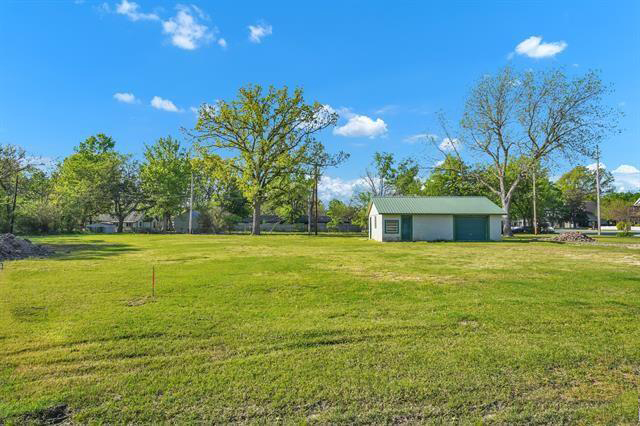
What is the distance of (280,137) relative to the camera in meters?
40.3

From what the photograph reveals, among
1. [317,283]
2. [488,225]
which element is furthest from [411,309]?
[488,225]

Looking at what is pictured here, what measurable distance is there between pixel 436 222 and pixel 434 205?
1661 millimetres

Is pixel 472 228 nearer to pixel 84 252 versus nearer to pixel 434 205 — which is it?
pixel 434 205

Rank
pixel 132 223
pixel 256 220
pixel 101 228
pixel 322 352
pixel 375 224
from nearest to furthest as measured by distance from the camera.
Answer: pixel 322 352 < pixel 375 224 < pixel 256 220 < pixel 101 228 < pixel 132 223

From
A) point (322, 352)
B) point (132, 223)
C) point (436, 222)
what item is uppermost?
point (436, 222)

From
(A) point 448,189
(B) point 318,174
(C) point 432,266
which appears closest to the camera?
(C) point 432,266

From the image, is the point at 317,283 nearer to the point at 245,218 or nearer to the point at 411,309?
the point at 411,309

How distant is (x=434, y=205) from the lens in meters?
30.6

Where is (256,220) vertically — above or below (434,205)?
A: below

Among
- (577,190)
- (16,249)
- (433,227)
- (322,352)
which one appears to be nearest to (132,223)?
(16,249)

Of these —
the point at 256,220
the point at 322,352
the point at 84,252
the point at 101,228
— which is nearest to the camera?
the point at 322,352

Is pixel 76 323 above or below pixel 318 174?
below

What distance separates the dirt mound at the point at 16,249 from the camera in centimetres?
1436

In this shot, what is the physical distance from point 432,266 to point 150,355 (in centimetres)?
978
